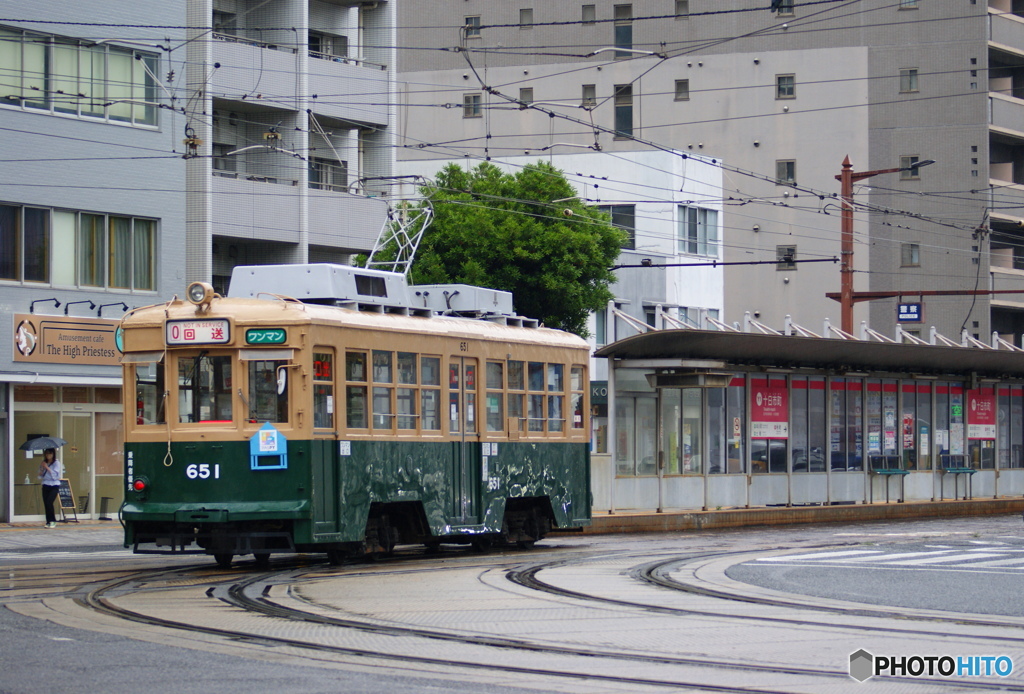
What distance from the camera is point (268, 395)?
16.2 m

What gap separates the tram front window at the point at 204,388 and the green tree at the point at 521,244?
20.2 m

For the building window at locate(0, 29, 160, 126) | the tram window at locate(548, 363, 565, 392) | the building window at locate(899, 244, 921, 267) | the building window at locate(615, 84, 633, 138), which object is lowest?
the tram window at locate(548, 363, 565, 392)

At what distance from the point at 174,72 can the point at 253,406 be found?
→ 1712cm

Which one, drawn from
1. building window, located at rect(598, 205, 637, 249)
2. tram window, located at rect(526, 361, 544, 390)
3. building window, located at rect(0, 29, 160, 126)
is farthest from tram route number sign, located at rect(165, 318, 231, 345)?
building window, located at rect(598, 205, 637, 249)

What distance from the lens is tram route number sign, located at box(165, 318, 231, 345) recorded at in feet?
53.3

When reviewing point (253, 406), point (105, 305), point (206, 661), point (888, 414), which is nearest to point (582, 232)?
point (888, 414)

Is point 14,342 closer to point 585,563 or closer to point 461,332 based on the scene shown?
point 461,332

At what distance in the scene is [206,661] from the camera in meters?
9.41

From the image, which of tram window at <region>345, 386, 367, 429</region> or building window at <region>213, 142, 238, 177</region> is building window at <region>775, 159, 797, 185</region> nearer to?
building window at <region>213, 142, 238, 177</region>

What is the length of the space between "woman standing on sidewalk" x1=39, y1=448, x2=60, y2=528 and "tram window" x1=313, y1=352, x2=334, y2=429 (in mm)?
11700

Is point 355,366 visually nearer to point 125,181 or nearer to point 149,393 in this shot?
point 149,393

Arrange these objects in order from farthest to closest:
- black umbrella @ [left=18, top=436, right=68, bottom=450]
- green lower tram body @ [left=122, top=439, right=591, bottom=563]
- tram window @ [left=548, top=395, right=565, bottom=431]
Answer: black umbrella @ [left=18, top=436, right=68, bottom=450] → tram window @ [left=548, top=395, right=565, bottom=431] → green lower tram body @ [left=122, top=439, right=591, bottom=563]

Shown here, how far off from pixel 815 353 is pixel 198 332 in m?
16.9

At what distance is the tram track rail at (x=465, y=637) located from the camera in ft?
29.8
